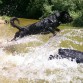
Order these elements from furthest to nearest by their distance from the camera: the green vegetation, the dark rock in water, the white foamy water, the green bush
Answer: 1. the green vegetation
2. the green bush
3. the dark rock in water
4. the white foamy water

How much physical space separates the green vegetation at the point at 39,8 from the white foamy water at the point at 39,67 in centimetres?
633

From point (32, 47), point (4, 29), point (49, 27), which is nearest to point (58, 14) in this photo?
point (49, 27)

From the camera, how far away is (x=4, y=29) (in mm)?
13109

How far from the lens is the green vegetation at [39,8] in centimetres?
1609

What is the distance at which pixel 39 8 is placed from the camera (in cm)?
1747

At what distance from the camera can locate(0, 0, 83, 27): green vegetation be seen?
1609 cm

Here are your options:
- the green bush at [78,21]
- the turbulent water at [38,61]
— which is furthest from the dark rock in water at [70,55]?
the green bush at [78,21]

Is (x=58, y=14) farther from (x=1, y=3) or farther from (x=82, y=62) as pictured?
(x=1, y=3)

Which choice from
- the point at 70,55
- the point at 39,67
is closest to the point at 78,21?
the point at 70,55

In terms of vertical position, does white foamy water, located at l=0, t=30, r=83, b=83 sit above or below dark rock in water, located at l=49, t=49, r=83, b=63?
below

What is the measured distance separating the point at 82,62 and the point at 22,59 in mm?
1772

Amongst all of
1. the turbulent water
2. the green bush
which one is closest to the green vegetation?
the green bush

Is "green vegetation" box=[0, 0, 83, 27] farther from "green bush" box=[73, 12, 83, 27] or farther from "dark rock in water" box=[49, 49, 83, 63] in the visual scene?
"dark rock in water" box=[49, 49, 83, 63]

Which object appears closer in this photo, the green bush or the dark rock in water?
the dark rock in water
